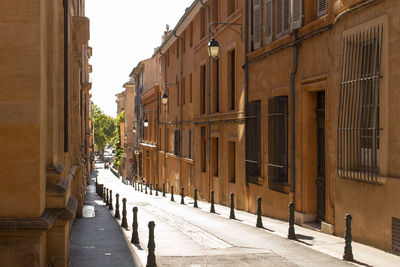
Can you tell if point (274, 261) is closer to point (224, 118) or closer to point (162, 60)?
point (224, 118)

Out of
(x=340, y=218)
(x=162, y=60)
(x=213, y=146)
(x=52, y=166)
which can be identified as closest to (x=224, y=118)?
(x=213, y=146)

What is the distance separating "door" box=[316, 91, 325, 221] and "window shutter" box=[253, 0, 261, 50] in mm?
4308

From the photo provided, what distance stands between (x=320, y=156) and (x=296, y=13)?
388 centimetres

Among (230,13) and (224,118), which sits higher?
(230,13)

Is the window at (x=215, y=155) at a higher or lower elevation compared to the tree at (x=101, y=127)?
lower

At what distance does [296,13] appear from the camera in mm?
13844

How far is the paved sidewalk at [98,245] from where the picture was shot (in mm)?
8852

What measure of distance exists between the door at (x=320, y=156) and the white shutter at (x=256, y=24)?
4293mm

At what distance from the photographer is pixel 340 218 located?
440 inches

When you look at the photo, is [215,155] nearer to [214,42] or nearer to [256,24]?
[256,24]

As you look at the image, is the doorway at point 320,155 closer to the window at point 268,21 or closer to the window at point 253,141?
the window at point 268,21

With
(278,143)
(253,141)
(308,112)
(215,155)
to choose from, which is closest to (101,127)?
(215,155)

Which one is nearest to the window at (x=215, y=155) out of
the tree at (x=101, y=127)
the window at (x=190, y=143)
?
the window at (x=190, y=143)

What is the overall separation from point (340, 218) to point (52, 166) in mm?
6474
